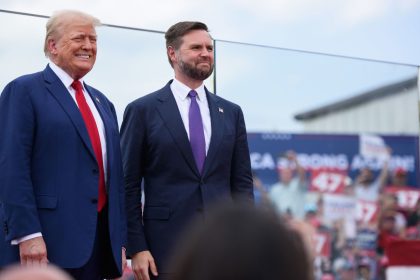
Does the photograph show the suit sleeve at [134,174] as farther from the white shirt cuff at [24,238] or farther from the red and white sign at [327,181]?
the red and white sign at [327,181]

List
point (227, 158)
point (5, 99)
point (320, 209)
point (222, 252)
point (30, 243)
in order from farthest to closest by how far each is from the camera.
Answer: point (320, 209)
point (227, 158)
point (5, 99)
point (30, 243)
point (222, 252)

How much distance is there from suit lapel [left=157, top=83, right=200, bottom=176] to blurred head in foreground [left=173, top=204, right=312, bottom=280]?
2.41 m

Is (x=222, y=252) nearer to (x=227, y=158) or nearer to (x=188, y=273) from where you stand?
(x=188, y=273)

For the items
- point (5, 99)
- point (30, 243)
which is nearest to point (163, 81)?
point (5, 99)

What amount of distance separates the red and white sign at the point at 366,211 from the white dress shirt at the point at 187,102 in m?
2.50

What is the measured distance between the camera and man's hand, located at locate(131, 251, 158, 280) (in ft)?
11.2

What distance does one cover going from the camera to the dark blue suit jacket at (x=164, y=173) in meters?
3.46

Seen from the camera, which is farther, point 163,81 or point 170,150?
point 163,81

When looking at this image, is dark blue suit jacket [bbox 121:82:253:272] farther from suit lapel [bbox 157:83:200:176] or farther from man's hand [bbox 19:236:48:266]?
man's hand [bbox 19:236:48:266]

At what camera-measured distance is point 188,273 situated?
1025mm

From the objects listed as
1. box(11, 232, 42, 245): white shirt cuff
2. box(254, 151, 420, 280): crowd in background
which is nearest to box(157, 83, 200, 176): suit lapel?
box(11, 232, 42, 245): white shirt cuff

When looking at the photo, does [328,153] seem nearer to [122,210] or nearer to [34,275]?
[122,210]

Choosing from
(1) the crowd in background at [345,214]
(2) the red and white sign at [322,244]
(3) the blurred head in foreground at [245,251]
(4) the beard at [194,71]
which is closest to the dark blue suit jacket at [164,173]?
(4) the beard at [194,71]

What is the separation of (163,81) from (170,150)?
0.65m
